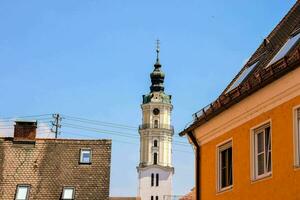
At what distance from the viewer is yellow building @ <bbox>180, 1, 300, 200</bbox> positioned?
46.9 feet

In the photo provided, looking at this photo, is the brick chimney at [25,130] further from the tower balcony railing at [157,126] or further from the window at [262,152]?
the tower balcony railing at [157,126]

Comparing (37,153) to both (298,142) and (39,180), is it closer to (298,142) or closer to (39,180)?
(39,180)

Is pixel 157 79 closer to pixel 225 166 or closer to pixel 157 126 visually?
pixel 157 126

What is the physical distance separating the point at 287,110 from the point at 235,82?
18.3ft

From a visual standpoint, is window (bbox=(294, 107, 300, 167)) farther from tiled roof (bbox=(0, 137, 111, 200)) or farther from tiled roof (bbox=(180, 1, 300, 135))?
A: tiled roof (bbox=(0, 137, 111, 200))

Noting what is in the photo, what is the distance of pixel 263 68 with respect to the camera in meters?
17.2

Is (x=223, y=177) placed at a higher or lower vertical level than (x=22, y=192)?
lower

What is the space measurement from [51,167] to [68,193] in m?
1.93

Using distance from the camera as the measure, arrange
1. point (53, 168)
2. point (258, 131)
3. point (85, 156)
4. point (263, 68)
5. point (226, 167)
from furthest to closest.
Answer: point (85, 156)
point (53, 168)
point (226, 167)
point (263, 68)
point (258, 131)

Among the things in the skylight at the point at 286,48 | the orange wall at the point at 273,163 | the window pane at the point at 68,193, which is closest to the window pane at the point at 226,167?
the orange wall at the point at 273,163

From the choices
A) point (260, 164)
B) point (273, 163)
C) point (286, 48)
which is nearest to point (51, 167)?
point (286, 48)

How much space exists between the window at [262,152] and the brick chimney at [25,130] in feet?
75.5

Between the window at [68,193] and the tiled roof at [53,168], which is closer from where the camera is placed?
the window at [68,193]

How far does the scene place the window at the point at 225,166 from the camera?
17.8m
